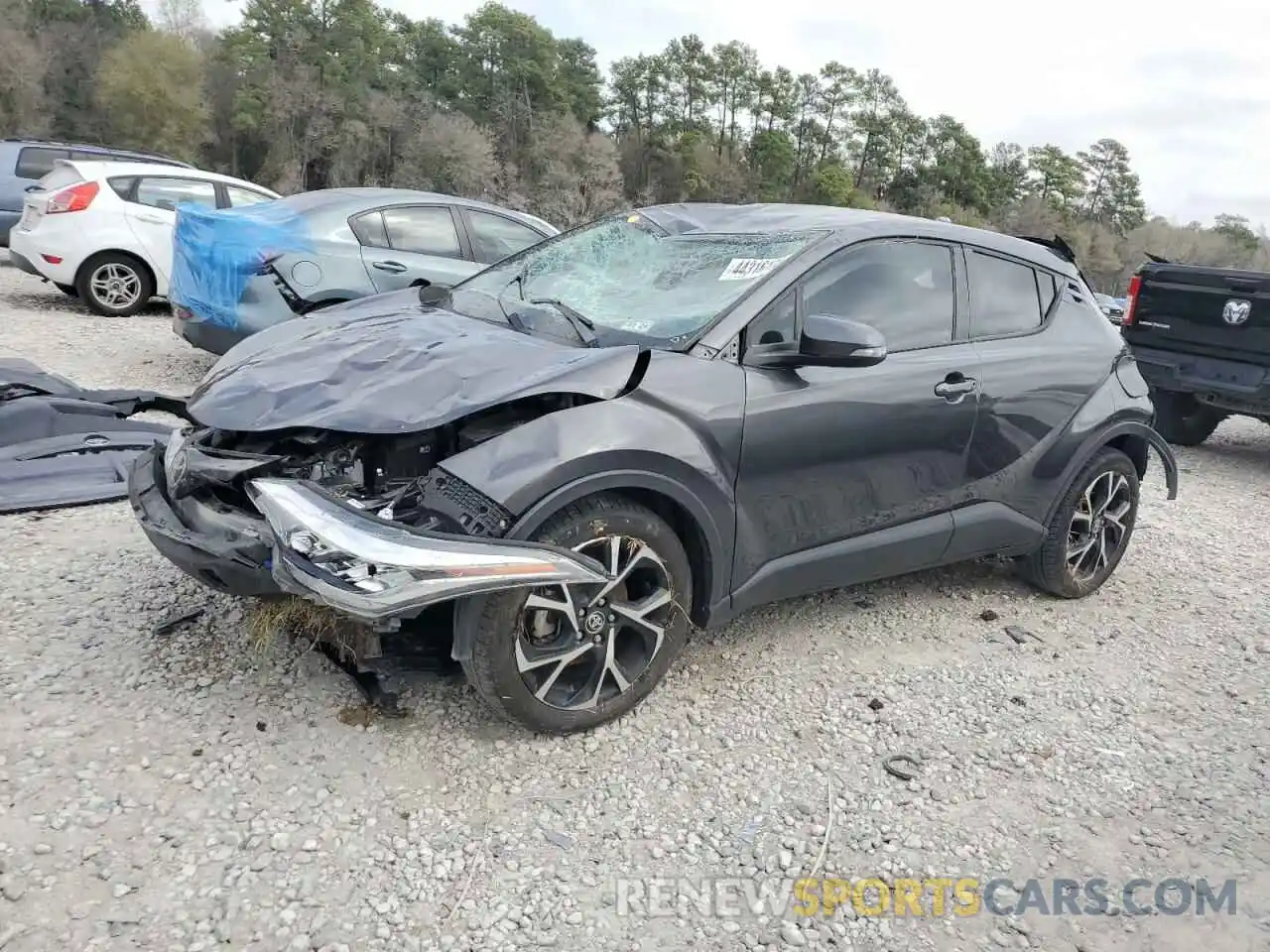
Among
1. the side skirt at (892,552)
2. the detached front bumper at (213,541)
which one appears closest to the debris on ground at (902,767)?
the side skirt at (892,552)

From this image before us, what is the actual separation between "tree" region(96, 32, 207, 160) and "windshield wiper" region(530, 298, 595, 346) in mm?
51897

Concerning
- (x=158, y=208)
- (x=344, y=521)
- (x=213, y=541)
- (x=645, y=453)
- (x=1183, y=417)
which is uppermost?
(x=158, y=208)

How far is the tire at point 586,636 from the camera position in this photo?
2.74m

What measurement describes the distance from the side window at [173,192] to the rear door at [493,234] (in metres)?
3.63

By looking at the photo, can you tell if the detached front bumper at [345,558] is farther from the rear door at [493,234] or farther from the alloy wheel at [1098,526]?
the rear door at [493,234]

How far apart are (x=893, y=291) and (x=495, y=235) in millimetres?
4400

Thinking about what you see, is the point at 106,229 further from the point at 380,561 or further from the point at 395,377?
the point at 380,561

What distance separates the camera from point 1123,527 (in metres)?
4.71

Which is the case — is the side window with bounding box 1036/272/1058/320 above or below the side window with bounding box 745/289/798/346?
above

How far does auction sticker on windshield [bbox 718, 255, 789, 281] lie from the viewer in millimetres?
3383

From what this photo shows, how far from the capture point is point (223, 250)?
6.22m

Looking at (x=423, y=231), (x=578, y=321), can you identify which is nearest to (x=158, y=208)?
(x=423, y=231)

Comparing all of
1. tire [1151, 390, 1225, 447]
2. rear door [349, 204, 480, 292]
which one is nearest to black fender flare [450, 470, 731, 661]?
rear door [349, 204, 480, 292]

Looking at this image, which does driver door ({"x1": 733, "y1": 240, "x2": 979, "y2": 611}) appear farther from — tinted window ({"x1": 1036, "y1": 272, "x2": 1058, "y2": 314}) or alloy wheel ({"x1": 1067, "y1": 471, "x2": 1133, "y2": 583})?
alloy wheel ({"x1": 1067, "y1": 471, "x2": 1133, "y2": 583})
